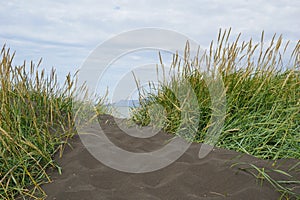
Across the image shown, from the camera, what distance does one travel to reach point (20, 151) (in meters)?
2.91

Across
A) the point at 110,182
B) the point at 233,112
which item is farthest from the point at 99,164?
the point at 233,112

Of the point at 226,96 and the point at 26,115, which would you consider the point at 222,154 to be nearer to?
the point at 226,96

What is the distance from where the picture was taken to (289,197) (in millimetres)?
2266

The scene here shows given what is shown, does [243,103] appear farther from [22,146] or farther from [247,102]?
[22,146]

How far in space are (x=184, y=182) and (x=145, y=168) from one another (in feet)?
1.38

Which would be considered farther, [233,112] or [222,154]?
[233,112]

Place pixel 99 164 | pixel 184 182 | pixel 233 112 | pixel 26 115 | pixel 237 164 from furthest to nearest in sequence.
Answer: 1. pixel 233 112
2. pixel 26 115
3. pixel 99 164
4. pixel 237 164
5. pixel 184 182

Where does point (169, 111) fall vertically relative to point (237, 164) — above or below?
above

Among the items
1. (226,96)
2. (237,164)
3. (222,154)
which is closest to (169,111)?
(226,96)

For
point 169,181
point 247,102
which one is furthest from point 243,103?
point 169,181

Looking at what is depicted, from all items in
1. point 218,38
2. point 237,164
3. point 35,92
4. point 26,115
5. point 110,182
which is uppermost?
point 218,38

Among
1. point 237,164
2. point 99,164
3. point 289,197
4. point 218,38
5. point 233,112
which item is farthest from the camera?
point 218,38

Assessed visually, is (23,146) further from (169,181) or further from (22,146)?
(169,181)

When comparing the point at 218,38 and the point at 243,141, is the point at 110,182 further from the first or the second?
the point at 218,38
